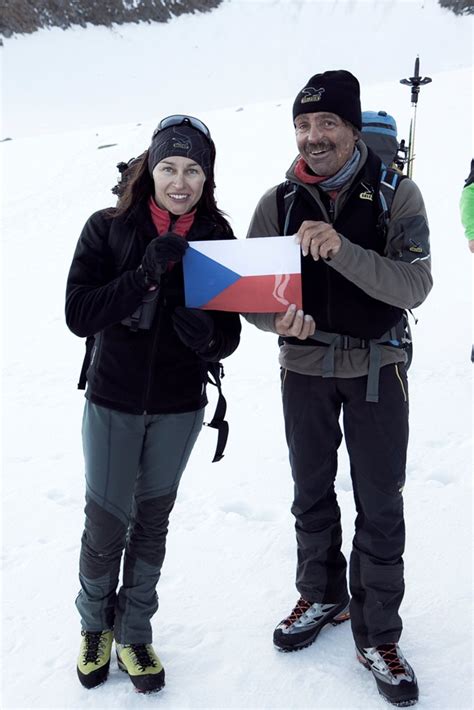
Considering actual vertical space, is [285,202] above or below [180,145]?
below

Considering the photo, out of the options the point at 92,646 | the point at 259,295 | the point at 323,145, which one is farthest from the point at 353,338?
the point at 92,646

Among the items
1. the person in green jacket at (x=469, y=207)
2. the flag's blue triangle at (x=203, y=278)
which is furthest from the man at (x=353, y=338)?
the person in green jacket at (x=469, y=207)

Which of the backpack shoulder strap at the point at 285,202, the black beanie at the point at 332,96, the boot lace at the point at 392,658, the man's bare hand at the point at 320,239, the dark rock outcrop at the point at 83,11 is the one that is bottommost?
the boot lace at the point at 392,658

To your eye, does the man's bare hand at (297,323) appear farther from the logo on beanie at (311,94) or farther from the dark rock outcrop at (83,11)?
the dark rock outcrop at (83,11)

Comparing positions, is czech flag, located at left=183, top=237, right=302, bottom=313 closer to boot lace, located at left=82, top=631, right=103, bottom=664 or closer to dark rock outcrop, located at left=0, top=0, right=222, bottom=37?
boot lace, located at left=82, top=631, right=103, bottom=664

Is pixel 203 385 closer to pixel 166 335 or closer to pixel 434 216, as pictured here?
pixel 166 335

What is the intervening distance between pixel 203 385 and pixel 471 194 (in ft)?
11.6

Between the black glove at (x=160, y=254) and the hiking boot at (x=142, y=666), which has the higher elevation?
the black glove at (x=160, y=254)

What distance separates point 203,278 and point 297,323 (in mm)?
421

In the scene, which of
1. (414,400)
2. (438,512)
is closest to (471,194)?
(414,400)

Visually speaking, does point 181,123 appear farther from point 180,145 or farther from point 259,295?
point 259,295

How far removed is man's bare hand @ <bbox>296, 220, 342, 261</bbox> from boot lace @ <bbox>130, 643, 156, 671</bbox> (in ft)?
6.08

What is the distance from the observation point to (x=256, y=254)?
2.70 meters

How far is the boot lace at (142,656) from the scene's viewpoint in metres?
2.89
